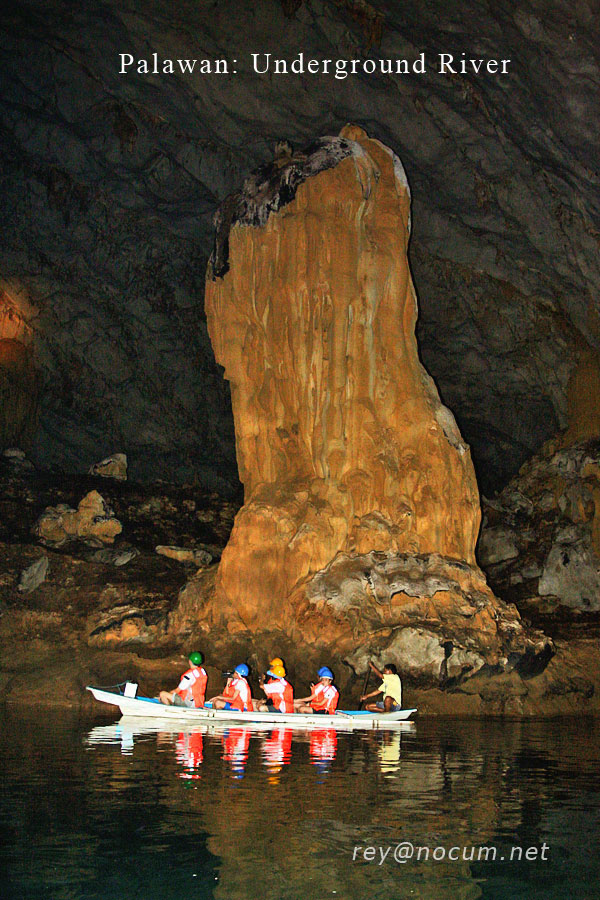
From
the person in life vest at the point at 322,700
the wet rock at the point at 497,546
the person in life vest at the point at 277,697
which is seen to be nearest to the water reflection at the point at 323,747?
the person in life vest at the point at 322,700

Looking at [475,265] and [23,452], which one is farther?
[23,452]

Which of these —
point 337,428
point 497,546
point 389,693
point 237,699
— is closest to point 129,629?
point 237,699

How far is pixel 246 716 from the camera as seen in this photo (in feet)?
57.7

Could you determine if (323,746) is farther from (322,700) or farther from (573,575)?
(573,575)

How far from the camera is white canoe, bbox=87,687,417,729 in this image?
17125 millimetres

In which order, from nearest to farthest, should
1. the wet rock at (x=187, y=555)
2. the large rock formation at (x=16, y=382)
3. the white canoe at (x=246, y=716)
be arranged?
the white canoe at (x=246, y=716) < the wet rock at (x=187, y=555) < the large rock formation at (x=16, y=382)

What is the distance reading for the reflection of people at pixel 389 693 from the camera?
18.3 m

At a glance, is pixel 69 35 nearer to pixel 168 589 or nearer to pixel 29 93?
pixel 29 93

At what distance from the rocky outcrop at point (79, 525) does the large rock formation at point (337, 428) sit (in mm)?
8518

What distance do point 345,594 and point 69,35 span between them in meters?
15.7

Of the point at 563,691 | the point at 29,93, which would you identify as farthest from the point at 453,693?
the point at 29,93

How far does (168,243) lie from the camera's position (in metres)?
31.9

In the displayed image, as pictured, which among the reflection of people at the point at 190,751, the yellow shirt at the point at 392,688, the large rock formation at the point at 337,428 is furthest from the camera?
the large rock formation at the point at 337,428

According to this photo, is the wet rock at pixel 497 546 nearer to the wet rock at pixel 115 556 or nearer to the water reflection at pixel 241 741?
the wet rock at pixel 115 556
